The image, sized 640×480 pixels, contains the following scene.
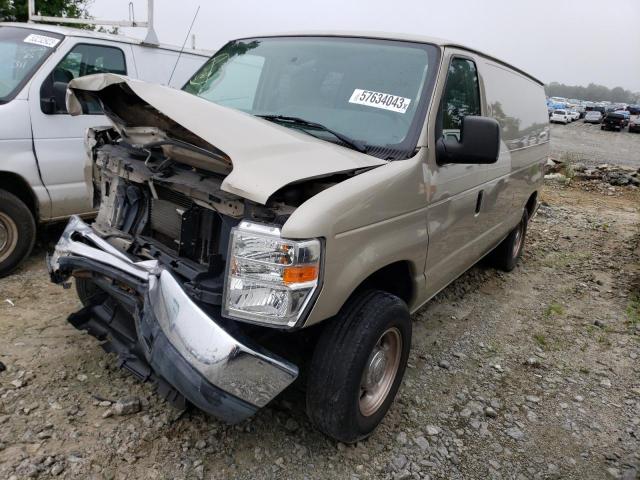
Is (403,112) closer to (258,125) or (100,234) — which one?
(258,125)

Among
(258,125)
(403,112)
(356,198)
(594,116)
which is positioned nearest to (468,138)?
→ (403,112)

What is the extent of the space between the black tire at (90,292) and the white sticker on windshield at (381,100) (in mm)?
1795

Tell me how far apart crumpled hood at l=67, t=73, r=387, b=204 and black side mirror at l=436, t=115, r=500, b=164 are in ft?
1.60

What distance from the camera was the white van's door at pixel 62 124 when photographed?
4.30 m

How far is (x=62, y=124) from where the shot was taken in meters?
4.45

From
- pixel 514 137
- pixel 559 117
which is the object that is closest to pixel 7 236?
pixel 514 137

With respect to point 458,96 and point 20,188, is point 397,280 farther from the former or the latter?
point 20,188

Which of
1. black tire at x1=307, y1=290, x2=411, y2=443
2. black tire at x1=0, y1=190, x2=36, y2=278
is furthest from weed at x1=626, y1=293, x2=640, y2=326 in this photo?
black tire at x1=0, y1=190, x2=36, y2=278

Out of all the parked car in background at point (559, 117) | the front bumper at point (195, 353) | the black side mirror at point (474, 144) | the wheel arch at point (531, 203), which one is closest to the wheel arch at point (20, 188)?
the front bumper at point (195, 353)

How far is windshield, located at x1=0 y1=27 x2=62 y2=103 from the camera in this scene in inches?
169

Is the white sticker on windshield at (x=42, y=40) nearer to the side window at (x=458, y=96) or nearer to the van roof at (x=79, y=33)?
the van roof at (x=79, y=33)

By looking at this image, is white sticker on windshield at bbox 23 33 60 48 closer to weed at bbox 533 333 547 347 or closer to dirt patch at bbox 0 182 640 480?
dirt patch at bbox 0 182 640 480

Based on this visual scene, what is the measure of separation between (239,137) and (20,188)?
9.53ft

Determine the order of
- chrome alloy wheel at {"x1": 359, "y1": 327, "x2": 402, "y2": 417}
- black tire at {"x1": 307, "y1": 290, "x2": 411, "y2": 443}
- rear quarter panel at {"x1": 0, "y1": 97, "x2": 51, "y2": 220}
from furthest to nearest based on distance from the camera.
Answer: rear quarter panel at {"x1": 0, "y1": 97, "x2": 51, "y2": 220}
chrome alloy wheel at {"x1": 359, "y1": 327, "x2": 402, "y2": 417}
black tire at {"x1": 307, "y1": 290, "x2": 411, "y2": 443}
